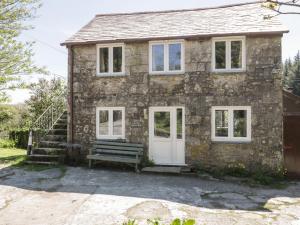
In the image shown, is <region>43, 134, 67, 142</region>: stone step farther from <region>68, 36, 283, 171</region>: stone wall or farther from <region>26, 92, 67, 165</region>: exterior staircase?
<region>68, 36, 283, 171</region>: stone wall

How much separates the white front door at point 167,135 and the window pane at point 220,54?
7.94 ft

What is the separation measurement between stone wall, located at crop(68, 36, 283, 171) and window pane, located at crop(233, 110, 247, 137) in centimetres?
36

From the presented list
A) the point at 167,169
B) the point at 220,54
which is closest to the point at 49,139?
the point at 167,169

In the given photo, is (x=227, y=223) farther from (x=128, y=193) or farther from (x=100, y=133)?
(x=100, y=133)

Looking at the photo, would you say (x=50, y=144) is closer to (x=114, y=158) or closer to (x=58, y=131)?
(x=58, y=131)

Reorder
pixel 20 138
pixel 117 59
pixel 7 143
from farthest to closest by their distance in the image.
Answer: pixel 20 138, pixel 7 143, pixel 117 59

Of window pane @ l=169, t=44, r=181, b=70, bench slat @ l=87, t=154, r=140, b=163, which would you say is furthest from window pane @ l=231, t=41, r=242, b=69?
bench slat @ l=87, t=154, r=140, b=163

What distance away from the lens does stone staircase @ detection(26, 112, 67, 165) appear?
504 inches

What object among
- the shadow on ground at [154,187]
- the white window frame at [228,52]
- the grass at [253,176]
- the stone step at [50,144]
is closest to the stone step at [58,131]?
the stone step at [50,144]

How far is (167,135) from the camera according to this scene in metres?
12.6

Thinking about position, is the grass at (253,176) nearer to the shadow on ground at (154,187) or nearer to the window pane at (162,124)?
the shadow on ground at (154,187)

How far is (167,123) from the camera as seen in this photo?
1266 centimetres

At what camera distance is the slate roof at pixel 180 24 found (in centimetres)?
1209

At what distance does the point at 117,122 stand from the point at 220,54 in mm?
5354
